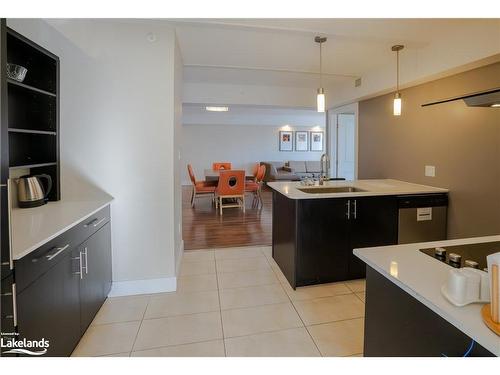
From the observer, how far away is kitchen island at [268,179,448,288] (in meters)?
2.53

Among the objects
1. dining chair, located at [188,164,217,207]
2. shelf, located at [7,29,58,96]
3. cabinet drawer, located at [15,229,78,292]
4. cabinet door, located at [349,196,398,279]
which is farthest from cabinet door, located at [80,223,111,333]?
dining chair, located at [188,164,217,207]

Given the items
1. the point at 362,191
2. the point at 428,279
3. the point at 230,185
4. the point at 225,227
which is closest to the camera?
the point at 428,279

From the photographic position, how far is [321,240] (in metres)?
2.56

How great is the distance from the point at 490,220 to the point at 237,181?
4.12 meters

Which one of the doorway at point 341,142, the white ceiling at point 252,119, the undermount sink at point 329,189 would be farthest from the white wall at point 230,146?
the undermount sink at point 329,189

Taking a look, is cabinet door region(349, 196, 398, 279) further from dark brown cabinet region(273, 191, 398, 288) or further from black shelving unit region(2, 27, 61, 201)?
black shelving unit region(2, 27, 61, 201)

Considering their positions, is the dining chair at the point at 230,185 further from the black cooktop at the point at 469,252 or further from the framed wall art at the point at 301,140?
the framed wall art at the point at 301,140

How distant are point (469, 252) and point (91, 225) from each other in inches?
88.6

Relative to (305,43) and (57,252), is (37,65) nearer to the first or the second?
(57,252)

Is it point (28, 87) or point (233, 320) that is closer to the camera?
point (28, 87)

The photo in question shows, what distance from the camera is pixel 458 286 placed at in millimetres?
825

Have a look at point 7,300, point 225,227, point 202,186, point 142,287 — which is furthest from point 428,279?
point 202,186
